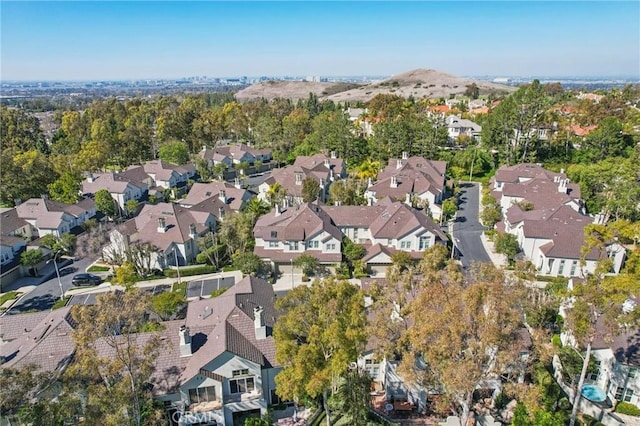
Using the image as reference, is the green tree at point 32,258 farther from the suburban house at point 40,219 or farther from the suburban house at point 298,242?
the suburban house at point 298,242

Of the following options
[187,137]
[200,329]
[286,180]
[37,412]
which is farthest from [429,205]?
[187,137]

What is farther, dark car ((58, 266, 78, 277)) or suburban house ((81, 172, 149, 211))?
suburban house ((81, 172, 149, 211))

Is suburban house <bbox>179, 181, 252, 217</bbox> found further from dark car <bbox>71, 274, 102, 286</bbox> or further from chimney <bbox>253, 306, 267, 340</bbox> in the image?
chimney <bbox>253, 306, 267, 340</bbox>

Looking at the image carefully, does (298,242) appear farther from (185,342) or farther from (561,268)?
(561,268)

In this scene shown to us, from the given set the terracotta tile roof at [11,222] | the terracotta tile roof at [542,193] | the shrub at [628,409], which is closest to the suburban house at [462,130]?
the terracotta tile roof at [542,193]

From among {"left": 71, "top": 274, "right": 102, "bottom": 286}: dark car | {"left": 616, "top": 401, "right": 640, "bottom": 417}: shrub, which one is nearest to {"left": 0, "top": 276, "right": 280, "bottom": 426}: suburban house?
{"left": 71, "top": 274, "right": 102, "bottom": 286}: dark car

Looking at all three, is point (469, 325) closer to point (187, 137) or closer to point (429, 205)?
point (429, 205)

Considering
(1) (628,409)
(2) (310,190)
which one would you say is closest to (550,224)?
(1) (628,409)
